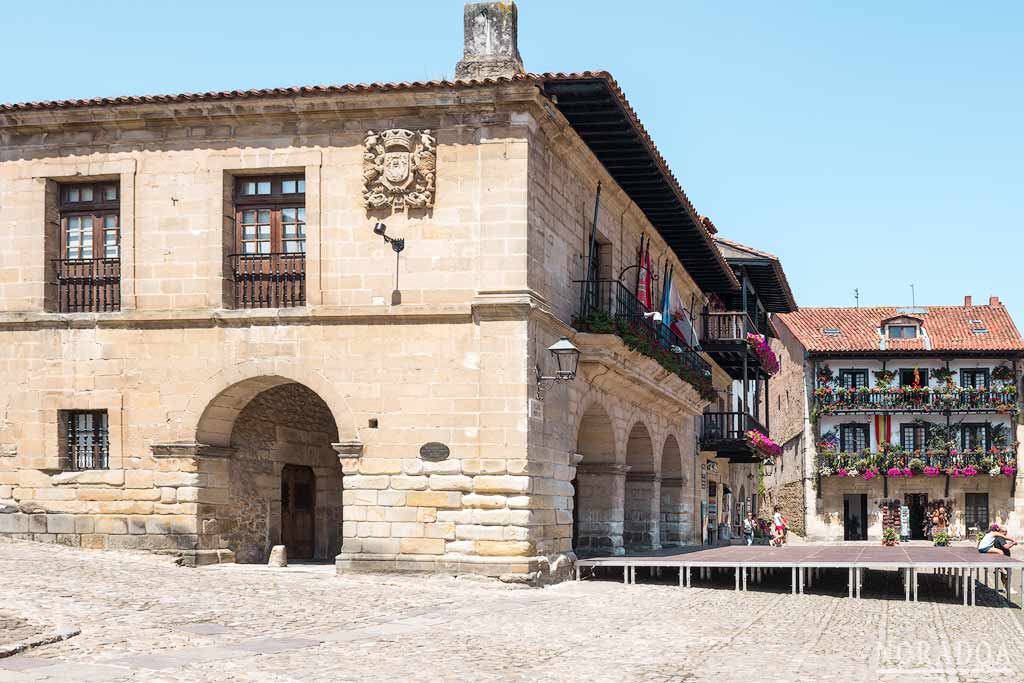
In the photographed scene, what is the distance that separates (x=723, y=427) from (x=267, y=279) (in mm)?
19153

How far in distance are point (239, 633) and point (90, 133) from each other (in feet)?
31.5

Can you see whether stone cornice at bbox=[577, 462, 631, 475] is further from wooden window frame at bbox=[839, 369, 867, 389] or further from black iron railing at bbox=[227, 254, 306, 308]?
wooden window frame at bbox=[839, 369, 867, 389]

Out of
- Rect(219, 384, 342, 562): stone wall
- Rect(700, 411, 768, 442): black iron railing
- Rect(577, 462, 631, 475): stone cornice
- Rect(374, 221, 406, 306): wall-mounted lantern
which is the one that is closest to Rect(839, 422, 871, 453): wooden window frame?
Rect(700, 411, 768, 442): black iron railing

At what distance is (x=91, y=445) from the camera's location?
18.7 m

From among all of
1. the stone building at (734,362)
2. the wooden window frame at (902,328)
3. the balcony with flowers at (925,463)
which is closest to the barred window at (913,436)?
the balcony with flowers at (925,463)

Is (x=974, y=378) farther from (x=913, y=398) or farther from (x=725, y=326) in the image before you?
(x=725, y=326)

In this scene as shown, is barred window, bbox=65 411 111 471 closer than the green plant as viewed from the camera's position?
Yes

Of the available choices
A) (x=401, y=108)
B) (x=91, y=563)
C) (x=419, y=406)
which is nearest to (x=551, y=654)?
(x=419, y=406)

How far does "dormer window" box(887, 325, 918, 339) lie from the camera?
51531 mm

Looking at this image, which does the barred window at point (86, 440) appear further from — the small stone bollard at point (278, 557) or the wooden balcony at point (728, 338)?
the wooden balcony at point (728, 338)

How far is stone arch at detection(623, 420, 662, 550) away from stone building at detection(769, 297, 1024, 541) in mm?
25477

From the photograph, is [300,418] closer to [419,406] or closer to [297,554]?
[297,554]

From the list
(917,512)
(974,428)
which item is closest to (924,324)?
(974,428)

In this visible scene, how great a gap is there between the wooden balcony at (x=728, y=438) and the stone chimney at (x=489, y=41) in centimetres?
1355
